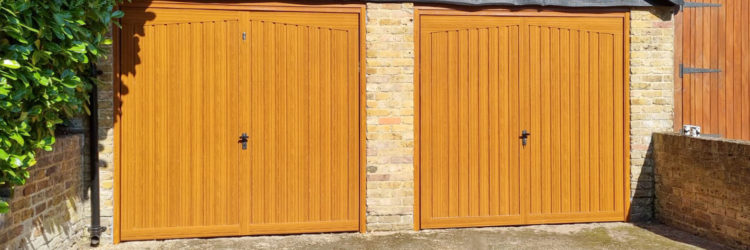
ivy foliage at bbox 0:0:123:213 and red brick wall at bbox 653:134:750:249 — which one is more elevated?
ivy foliage at bbox 0:0:123:213

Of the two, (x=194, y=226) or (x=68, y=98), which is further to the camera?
(x=194, y=226)

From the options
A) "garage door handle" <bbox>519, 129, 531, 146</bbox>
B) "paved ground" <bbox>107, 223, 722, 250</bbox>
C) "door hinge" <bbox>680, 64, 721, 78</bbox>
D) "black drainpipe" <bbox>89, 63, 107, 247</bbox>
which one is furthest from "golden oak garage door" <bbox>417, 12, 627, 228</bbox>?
"black drainpipe" <bbox>89, 63, 107, 247</bbox>

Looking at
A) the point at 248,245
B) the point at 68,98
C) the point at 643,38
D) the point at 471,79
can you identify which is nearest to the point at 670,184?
the point at 643,38

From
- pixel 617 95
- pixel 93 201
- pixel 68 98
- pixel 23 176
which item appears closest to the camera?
pixel 23 176

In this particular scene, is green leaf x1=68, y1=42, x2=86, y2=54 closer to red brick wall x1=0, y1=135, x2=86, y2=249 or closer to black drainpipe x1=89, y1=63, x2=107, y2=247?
red brick wall x1=0, y1=135, x2=86, y2=249

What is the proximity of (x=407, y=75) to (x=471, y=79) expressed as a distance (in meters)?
0.69

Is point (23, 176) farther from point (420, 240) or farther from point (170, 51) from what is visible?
point (420, 240)

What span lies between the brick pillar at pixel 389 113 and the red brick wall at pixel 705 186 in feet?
9.11

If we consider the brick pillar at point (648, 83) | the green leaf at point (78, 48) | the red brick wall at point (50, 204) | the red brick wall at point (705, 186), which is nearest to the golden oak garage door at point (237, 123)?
the red brick wall at point (50, 204)

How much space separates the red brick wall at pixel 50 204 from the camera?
13.6 ft

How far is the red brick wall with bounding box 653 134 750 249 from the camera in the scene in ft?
17.2

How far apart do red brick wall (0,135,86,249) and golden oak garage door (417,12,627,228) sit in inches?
130

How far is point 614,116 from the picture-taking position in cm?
629

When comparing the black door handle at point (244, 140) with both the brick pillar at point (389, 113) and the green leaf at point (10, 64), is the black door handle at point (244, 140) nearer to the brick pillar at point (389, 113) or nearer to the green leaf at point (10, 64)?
the brick pillar at point (389, 113)
